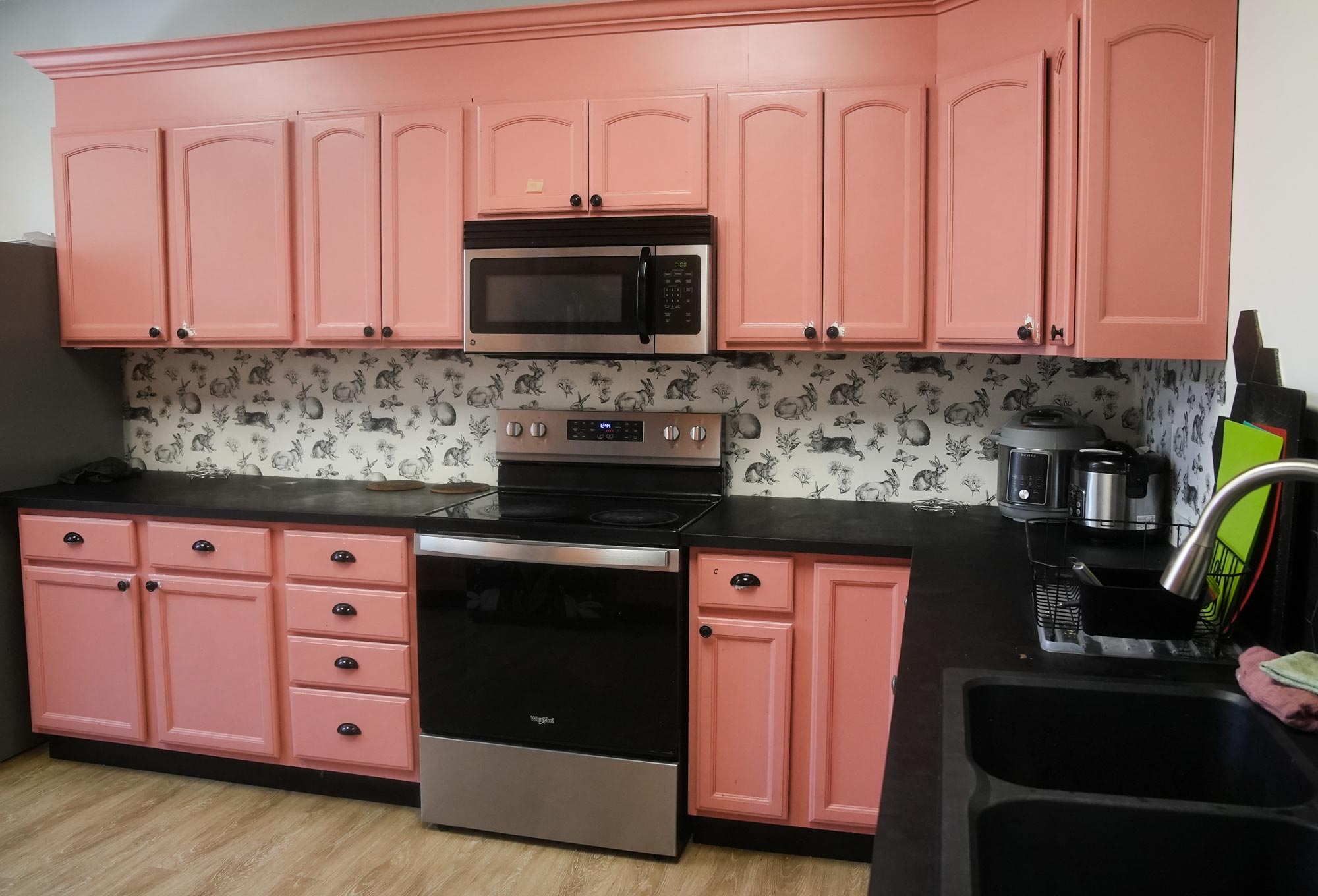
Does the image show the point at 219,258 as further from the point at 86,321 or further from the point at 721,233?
the point at 721,233

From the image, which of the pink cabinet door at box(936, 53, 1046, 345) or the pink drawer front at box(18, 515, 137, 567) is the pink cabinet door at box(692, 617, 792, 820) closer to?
the pink cabinet door at box(936, 53, 1046, 345)

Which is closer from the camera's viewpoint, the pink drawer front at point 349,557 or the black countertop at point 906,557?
the black countertop at point 906,557

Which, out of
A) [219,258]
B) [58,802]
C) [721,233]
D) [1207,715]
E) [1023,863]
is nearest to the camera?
[1023,863]

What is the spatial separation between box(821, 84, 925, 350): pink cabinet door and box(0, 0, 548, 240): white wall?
2060mm

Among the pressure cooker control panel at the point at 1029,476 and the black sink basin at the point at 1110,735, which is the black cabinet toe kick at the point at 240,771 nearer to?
the pressure cooker control panel at the point at 1029,476

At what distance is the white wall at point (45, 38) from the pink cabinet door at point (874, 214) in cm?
206

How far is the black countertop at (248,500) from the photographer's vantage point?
2746mm

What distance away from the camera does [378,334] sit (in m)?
2.95

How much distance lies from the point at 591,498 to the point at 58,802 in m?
1.80

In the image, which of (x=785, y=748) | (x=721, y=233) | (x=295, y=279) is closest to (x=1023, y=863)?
(x=785, y=748)

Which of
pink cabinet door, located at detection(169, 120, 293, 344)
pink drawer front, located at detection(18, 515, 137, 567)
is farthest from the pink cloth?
pink drawer front, located at detection(18, 515, 137, 567)

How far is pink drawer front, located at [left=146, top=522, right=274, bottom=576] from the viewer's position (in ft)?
9.27

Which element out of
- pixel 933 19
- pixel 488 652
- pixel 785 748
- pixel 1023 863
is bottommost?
pixel 785 748

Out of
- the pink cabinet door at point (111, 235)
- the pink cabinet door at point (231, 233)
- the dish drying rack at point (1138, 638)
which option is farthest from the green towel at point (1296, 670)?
the pink cabinet door at point (111, 235)
